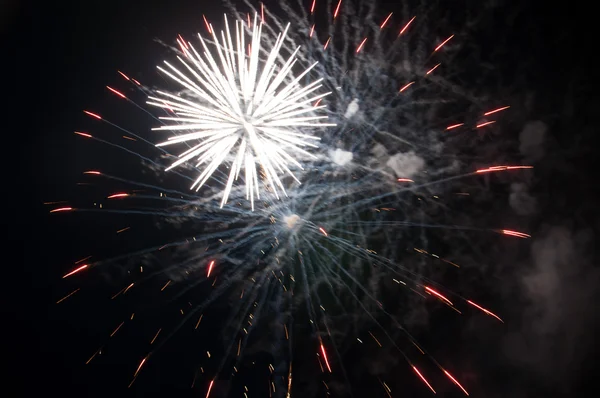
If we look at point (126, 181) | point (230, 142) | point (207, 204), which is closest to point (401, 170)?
point (230, 142)

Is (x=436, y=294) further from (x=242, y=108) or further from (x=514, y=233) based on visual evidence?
(x=242, y=108)

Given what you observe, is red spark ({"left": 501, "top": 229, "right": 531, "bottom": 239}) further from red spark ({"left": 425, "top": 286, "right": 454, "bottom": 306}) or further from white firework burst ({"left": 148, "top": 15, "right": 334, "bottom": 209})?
white firework burst ({"left": 148, "top": 15, "right": 334, "bottom": 209})

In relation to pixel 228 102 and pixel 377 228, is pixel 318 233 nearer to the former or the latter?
pixel 377 228

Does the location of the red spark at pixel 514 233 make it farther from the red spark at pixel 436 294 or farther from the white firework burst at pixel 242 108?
the white firework burst at pixel 242 108

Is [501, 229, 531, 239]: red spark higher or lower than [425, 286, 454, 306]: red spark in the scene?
higher

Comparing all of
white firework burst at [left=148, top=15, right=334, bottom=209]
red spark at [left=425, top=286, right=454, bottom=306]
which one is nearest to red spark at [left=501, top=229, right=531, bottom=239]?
red spark at [left=425, top=286, right=454, bottom=306]

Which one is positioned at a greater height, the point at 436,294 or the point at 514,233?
the point at 514,233

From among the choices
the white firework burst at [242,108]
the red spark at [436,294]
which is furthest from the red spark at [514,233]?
the white firework burst at [242,108]

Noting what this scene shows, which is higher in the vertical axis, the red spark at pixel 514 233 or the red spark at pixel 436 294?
the red spark at pixel 514 233

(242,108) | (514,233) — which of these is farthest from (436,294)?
(242,108)

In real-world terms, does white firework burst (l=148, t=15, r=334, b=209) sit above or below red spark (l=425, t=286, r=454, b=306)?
above

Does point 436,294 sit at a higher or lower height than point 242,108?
lower
